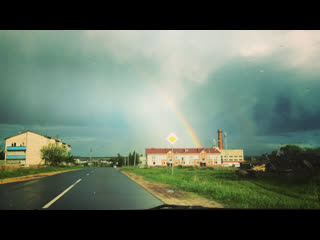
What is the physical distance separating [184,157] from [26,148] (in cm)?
5792

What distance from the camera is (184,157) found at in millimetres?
84188

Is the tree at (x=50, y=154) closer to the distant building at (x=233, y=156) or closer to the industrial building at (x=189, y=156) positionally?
the industrial building at (x=189, y=156)

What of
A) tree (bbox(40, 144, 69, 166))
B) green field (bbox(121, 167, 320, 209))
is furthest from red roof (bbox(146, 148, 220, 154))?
green field (bbox(121, 167, 320, 209))

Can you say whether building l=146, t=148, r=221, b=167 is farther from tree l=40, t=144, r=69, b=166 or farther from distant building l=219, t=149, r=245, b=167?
tree l=40, t=144, r=69, b=166

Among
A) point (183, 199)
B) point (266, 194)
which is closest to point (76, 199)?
point (183, 199)

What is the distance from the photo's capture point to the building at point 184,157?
83531 mm

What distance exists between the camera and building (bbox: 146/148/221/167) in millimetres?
83531
